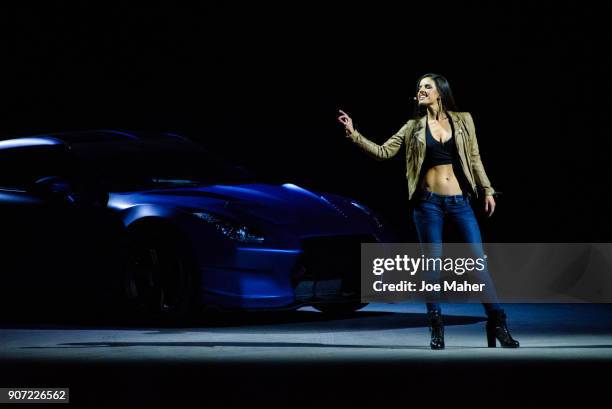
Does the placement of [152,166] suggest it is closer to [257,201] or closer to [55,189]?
[55,189]

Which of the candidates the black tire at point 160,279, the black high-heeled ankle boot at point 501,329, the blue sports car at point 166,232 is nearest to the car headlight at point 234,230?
the blue sports car at point 166,232

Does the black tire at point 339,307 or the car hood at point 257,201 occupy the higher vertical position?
the car hood at point 257,201

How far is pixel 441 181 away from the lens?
9641mm

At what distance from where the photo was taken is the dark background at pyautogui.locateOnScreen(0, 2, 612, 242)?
1589 cm

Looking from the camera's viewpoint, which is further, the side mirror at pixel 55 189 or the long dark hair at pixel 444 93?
the side mirror at pixel 55 189

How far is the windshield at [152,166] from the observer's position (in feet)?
40.2

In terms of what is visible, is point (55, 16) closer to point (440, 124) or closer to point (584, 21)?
point (584, 21)

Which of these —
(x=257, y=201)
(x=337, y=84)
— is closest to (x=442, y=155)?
(x=257, y=201)

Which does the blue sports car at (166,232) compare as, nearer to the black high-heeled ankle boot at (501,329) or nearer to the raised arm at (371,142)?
the raised arm at (371,142)

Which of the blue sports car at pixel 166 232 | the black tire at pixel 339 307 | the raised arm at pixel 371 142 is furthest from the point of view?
the black tire at pixel 339 307

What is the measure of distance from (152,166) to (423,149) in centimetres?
362

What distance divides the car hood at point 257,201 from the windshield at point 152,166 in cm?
31

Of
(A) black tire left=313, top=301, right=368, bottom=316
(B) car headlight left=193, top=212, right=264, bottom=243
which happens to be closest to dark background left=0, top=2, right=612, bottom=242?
(A) black tire left=313, top=301, right=368, bottom=316

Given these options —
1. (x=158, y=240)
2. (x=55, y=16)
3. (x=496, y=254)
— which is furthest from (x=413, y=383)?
(x=55, y=16)
